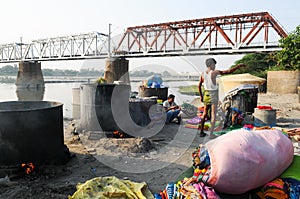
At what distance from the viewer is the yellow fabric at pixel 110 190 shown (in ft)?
8.71

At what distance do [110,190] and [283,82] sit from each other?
1612 centimetres

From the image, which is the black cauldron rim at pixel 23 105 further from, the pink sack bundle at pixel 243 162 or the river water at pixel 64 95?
the pink sack bundle at pixel 243 162

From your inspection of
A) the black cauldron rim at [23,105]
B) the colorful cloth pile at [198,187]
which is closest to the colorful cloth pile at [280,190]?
the colorful cloth pile at [198,187]

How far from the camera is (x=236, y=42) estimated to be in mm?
26375

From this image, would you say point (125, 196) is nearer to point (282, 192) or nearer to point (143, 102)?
point (282, 192)

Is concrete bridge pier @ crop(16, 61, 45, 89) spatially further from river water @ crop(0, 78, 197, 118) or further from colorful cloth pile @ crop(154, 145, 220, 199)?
colorful cloth pile @ crop(154, 145, 220, 199)

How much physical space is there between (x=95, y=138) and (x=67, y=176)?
6.69 ft

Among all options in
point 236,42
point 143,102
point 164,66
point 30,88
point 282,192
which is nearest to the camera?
point 282,192

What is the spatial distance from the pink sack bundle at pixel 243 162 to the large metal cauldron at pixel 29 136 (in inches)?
102

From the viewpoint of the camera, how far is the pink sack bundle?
2.49 m

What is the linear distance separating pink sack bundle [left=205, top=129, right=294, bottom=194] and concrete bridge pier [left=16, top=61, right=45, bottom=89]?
41.4 m

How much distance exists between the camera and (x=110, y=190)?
2.73 metres

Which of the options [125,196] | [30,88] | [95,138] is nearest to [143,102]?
[95,138]

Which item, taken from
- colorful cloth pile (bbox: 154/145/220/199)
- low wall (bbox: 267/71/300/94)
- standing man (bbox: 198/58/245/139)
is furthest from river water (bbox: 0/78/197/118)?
low wall (bbox: 267/71/300/94)
